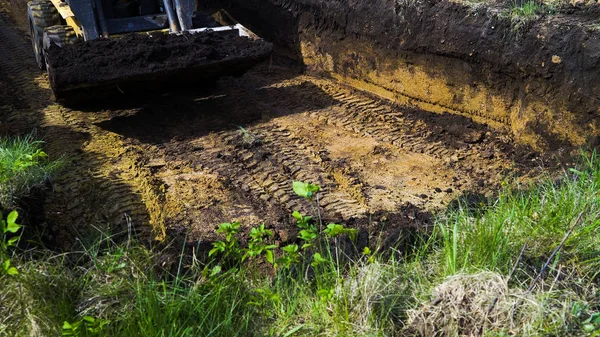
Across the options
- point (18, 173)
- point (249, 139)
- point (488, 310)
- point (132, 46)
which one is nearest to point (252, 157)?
point (249, 139)

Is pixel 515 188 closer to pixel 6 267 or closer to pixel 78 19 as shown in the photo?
pixel 6 267

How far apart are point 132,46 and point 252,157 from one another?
177cm

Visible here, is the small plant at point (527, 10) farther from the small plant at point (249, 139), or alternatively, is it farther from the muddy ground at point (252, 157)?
the small plant at point (249, 139)

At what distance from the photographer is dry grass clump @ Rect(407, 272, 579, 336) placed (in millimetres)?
3037

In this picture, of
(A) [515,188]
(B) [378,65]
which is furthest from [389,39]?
(A) [515,188]

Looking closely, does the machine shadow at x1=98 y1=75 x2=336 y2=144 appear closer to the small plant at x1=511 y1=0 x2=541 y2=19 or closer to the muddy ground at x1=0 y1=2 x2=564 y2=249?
the muddy ground at x1=0 y1=2 x2=564 y2=249

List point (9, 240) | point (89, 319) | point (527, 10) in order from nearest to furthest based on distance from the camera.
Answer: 1. point (89, 319)
2. point (9, 240)
3. point (527, 10)

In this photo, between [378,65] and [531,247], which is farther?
[378,65]

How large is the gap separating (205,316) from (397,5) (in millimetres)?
4726

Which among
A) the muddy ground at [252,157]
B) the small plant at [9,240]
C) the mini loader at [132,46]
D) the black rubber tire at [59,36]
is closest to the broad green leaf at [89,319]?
the small plant at [9,240]

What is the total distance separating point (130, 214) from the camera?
16.6 ft

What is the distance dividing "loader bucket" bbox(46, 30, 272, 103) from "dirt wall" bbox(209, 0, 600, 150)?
4.41 feet

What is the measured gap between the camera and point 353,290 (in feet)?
11.2

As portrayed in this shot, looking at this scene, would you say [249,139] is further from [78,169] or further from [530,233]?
[530,233]
